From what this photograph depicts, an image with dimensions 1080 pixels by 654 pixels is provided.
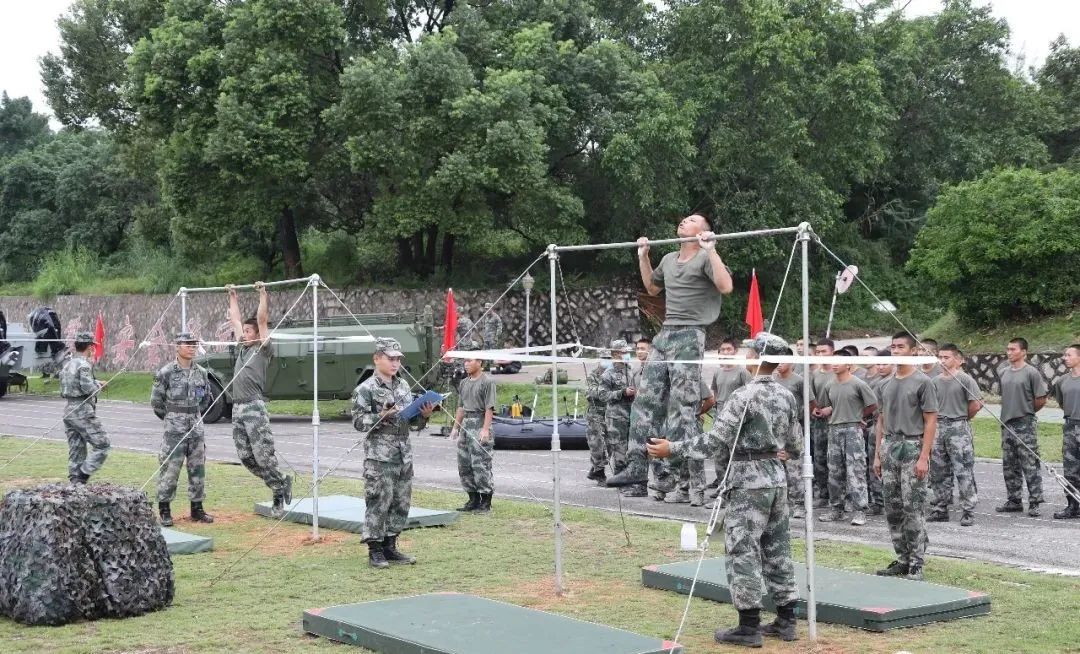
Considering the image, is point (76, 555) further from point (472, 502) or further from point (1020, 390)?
point (1020, 390)

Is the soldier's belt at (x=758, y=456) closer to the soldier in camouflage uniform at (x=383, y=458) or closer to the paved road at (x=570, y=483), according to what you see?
the soldier in camouflage uniform at (x=383, y=458)

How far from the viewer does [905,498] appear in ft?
33.5

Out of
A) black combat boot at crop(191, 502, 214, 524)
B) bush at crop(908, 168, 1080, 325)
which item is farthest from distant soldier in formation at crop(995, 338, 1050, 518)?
bush at crop(908, 168, 1080, 325)

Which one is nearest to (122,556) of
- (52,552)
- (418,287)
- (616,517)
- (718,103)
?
(52,552)

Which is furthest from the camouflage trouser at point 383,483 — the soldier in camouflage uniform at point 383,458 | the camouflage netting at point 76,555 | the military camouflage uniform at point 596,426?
the military camouflage uniform at point 596,426

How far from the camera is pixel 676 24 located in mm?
39906

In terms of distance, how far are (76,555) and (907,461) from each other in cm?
649

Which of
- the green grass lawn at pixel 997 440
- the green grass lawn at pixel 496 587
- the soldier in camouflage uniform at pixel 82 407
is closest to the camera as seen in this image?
the green grass lawn at pixel 496 587

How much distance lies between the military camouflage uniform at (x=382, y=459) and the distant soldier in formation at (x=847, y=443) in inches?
209

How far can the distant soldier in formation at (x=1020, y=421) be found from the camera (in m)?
14.1

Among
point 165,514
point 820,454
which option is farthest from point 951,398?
point 165,514

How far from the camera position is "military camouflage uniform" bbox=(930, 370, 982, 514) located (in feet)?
45.4

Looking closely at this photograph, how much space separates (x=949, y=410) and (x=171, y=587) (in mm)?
8535

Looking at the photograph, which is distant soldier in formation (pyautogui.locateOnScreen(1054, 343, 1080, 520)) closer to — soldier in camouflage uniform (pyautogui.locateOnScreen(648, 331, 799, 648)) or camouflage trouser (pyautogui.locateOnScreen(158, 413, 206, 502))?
soldier in camouflage uniform (pyautogui.locateOnScreen(648, 331, 799, 648))
